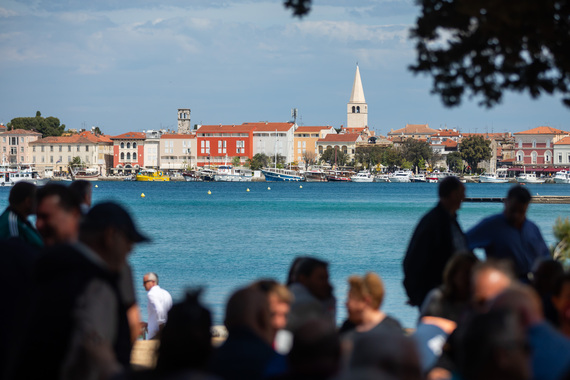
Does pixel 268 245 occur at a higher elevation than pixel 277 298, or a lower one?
lower

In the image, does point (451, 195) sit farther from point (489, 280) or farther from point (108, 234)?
point (108, 234)

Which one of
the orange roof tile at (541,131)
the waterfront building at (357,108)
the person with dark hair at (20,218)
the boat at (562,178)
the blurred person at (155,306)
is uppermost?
the waterfront building at (357,108)

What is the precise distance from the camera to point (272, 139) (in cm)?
14450

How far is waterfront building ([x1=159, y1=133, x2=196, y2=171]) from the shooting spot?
5571 inches

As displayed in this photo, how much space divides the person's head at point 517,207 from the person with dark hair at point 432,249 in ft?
1.15

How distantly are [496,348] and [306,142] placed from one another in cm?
15268

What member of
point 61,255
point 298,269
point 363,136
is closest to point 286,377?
point 61,255

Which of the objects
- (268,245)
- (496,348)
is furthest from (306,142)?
(496,348)

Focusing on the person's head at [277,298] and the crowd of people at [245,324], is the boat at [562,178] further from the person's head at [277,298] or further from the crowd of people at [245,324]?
the person's head at [277,298]

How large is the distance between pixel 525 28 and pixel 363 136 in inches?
6165

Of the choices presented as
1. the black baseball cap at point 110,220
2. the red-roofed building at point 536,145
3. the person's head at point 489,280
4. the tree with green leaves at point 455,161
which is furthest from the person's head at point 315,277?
the red-roofed building at point 536,145

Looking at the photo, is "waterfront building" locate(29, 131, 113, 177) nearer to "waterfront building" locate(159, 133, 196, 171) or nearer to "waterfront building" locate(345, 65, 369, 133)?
"waterfront building" locate(159, 133, 196, 171)

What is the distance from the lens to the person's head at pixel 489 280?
356cm

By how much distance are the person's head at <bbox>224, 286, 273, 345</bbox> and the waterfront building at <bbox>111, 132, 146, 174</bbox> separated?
13980 cm
